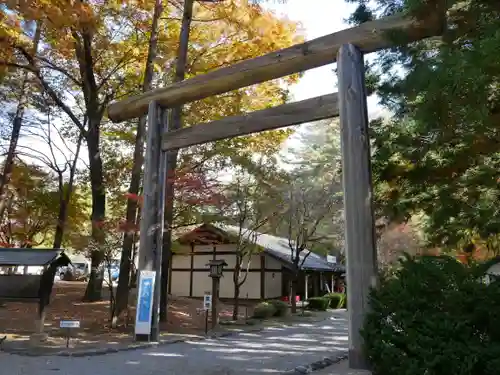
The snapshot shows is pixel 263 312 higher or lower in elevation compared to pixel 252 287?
lower

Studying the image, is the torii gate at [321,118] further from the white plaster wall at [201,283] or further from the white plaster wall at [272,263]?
the white plaster wall at [201,283]

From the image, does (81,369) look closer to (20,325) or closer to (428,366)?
(428,366)

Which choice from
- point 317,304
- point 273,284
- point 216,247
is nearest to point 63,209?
point 216,247

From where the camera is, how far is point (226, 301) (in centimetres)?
2123

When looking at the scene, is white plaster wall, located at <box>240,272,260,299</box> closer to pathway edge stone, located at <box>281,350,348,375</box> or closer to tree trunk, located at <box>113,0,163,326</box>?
tree trunk, located at <box>113,0,163,326</box>

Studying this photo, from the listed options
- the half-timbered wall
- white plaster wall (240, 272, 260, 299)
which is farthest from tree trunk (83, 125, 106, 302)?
white plaster wall (240, 272, 260, 299)

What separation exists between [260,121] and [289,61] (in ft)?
3.63

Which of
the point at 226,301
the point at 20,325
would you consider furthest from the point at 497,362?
the point at 226,301

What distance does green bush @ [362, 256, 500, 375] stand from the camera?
144 inches

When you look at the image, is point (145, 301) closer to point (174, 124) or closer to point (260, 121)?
→ point (260, 121)

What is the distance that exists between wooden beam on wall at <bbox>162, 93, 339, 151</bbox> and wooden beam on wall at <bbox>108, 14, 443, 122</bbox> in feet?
2.03

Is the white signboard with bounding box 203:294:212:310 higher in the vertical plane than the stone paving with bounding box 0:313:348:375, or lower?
higher

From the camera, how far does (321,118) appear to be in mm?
6664

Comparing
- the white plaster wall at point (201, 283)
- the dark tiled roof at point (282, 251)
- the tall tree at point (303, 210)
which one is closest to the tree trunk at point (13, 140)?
the dark tiled roof at point (282, 251)
